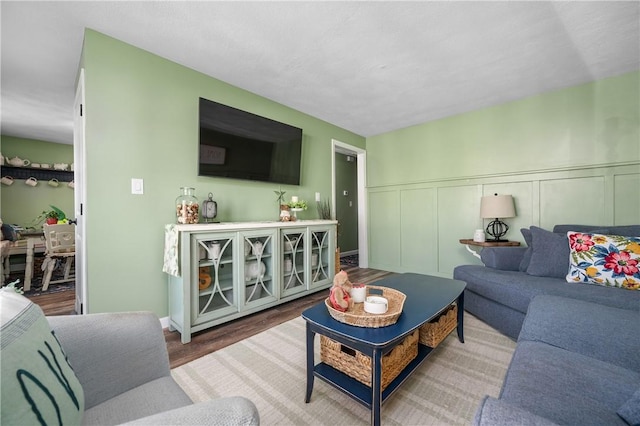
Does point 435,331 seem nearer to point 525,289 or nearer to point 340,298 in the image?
point 340,298

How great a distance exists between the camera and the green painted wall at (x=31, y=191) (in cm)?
421

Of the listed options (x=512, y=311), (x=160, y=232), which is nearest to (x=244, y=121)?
(x=160, y=232)

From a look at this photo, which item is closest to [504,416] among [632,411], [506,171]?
[632,411]

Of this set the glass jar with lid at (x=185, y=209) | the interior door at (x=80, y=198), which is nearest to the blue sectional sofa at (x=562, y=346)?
the glass jar with lid at (x=185, y=209)

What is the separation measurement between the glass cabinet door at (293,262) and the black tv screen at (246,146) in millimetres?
728

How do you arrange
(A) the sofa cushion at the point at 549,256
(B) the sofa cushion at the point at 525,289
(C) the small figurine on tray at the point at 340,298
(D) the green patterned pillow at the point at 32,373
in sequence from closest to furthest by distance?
(D) the green patterned pillow at the point at 32,373 < (C) the small figurine on tray at the point at 340,298 < (B) the sofa cushion at the point at 525,289 < (A) the sofa cushion at the point at 549,256

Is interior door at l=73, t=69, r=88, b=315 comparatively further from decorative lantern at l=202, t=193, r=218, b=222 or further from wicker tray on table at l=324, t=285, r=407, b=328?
wicker tray on table at l=324, t=285, r=407, b=328

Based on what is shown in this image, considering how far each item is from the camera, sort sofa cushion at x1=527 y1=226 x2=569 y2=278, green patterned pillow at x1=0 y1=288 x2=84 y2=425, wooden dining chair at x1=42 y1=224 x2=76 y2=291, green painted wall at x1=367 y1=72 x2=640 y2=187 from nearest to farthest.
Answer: green patterned pillow at x1=0 y1=288 x2=84 y2=425 < sofa cushion at x1=527 y1=226 x2=569 y2=278 < green painted wall at x1=367 y1=72 x2=640 y2=187 < wooden dining chair at x1=42 y1=224 x2=76 y2=291

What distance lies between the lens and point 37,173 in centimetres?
440

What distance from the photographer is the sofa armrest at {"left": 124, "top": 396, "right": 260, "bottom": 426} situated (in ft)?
1.59

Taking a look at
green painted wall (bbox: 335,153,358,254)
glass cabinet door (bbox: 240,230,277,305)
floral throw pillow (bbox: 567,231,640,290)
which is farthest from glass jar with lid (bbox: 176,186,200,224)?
green painted wall (bbox: 335,153,358,254)

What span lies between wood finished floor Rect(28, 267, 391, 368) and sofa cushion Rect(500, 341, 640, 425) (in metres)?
1.77

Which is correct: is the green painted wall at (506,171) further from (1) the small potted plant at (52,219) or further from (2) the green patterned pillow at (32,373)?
(1) the small potted plant at (52,219)

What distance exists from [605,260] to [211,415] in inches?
104
